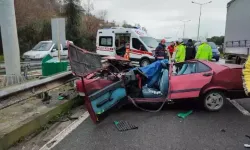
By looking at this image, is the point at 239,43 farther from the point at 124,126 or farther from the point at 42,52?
the point at 42,52

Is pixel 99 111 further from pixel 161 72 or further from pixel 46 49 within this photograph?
pixel 46 49

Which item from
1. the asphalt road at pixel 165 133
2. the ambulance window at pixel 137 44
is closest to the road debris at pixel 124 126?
the asphalt road at pixel 165 133

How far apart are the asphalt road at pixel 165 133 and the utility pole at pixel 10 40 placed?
2863mm

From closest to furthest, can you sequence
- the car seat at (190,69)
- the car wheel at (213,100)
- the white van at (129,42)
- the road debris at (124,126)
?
1. the road debris at (124,126)
2. the car wheel at (213,100)
3. the car seat at (190,69)
4. the white van at (129,42)

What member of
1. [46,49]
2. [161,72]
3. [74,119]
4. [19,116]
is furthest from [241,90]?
[46,49]

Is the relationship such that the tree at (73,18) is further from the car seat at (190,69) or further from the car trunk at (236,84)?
the car trunk at (236,84)

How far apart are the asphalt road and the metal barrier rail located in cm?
99

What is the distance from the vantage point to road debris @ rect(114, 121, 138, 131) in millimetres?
4269

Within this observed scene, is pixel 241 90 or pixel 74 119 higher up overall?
pixel 241 90

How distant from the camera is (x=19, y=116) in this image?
4332mm

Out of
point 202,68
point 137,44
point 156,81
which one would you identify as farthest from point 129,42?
point 202,68

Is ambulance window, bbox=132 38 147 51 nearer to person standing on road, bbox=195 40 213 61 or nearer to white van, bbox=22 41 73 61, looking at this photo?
white van, bbox=22 41 73 61

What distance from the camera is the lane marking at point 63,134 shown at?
140 inches

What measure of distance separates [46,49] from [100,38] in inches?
155
